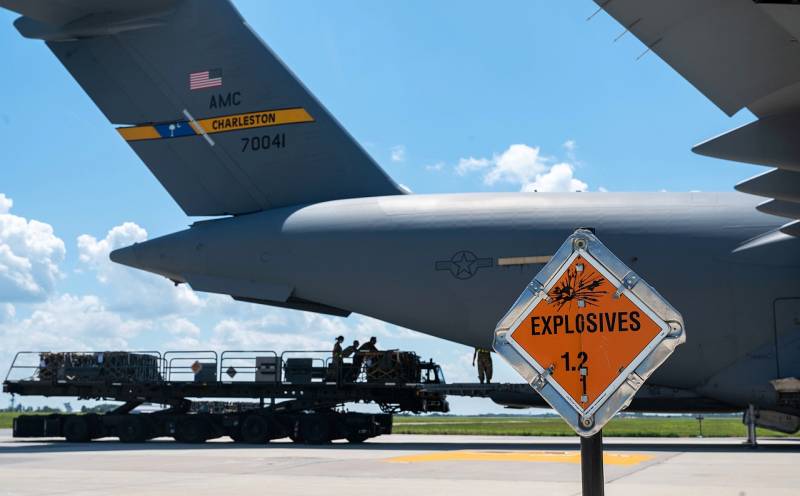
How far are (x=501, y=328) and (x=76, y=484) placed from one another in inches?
315

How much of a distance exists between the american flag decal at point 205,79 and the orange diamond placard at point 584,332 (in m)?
18.8

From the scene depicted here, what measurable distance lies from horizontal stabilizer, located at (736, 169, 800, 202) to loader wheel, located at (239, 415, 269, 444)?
40.7 ft

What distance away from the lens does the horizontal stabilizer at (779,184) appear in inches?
414

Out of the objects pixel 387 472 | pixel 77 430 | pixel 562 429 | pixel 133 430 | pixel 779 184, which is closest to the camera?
pixel 779 184

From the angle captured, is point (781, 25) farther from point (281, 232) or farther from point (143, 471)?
point (281, 232)

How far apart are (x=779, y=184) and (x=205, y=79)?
14.6 metres

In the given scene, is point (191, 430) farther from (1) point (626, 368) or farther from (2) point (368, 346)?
(1) point (626, 368)

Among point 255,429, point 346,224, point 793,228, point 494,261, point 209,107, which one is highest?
point 209,107

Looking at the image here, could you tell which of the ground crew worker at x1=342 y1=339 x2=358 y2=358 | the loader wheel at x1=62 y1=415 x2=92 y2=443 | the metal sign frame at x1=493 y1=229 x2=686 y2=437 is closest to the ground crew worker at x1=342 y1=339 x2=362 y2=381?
the ground crew worker at x1=342 y1=339 x2=358 y2=358

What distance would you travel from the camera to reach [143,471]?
37.9ft

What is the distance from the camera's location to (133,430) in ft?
66.7

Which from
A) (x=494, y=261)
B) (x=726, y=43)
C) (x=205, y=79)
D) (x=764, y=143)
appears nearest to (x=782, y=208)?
(x=764, y=143)

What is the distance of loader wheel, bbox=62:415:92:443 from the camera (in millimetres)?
20734

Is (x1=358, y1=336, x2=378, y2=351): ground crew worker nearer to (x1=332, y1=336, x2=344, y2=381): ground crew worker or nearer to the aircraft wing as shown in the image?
(x1=332, y1=336, x2=344, y2=381): ground crew worker
